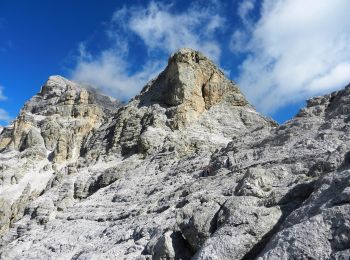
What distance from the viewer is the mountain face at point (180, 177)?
12273 mm

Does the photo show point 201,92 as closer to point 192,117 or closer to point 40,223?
point 192,117

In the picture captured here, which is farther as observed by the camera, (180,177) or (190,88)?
(190,88)

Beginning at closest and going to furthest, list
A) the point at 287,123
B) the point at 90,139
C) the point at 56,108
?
1. the point at 287,123
2. the point at 90,139
3. the point at 56,108

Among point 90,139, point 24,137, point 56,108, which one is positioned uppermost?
point 56,108

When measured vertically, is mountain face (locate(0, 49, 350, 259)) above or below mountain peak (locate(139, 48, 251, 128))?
below

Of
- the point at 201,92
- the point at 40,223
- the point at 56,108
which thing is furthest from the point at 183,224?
the point at 56,108

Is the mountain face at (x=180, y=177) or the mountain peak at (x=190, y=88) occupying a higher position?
the mountain peak at (x=190, y=88)

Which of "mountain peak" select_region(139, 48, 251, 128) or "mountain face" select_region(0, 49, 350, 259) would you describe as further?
"mountain peak" select_region(139, 48, 251, 128)

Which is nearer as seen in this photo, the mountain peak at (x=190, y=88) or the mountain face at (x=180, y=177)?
the mountain face at (x=180, y=177)

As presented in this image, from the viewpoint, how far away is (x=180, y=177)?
3462 centimetres

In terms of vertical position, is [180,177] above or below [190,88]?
below

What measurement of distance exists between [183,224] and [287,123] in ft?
56.3

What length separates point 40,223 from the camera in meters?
40.3

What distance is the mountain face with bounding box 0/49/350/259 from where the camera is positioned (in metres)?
12.3
